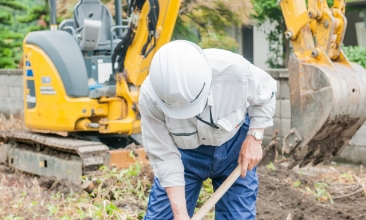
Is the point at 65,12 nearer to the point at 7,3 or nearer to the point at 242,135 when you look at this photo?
the point at 7,3

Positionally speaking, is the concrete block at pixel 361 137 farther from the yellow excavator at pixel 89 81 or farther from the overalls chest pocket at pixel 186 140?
the overalls chest pocket at pixel 186 140

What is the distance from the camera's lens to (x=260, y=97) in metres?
3.27

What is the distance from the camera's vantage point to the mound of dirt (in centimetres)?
487

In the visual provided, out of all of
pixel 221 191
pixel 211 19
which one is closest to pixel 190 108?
pixel 221 191

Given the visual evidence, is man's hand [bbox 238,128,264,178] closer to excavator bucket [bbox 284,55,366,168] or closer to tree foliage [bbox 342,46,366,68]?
excavator bucket [bbox 284,55,366,168]

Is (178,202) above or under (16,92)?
above

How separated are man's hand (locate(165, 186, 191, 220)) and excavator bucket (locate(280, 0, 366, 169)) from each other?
192 centimetres

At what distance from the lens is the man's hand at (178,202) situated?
3182mm

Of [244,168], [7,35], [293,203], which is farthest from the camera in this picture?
[7,35]

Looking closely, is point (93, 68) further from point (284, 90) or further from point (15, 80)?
point (15, 80)

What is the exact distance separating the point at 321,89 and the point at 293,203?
42.5 inches

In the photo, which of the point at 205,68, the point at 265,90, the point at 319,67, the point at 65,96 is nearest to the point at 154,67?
the point at 205,68

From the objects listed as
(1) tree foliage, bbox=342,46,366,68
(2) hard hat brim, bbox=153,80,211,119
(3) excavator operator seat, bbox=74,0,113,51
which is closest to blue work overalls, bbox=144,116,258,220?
(2) hard hat brim, bbox=153,80,211,119

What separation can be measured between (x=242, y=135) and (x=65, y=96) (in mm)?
3400
